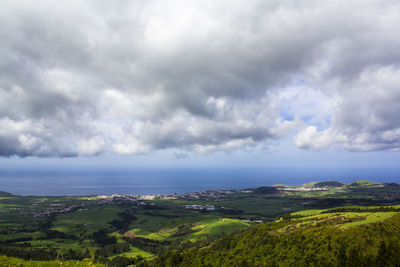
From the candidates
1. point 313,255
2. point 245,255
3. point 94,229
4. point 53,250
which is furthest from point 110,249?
point 313,255

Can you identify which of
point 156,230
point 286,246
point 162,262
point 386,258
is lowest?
point 156,230

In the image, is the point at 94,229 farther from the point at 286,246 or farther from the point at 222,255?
the point at 286,246

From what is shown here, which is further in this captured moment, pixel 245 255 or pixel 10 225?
pixel 10 225

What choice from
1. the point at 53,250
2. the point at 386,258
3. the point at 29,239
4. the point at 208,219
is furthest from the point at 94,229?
the point at 386,258

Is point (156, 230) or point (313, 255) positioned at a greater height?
point (313, 255)

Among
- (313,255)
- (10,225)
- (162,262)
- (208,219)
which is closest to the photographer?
(313,255)

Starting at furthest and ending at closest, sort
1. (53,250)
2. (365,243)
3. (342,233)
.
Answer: (53,250) → (342,233) → (365,243)

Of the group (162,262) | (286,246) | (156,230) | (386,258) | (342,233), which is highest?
(386,258)

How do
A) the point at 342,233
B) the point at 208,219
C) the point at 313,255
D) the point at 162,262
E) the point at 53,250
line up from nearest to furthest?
the point at 313,255
the point at 342,233
the point at 162,262
the point at 53,250
the point at 208,219

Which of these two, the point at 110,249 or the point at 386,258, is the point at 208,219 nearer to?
the point at 110,249
